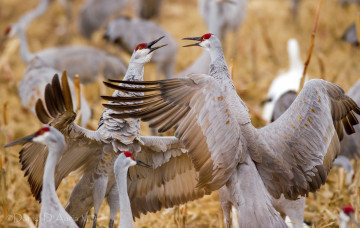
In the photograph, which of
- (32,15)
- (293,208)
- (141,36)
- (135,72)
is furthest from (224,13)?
(293,208)

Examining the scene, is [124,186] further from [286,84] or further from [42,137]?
[286,84]

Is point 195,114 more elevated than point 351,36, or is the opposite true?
point 195,114

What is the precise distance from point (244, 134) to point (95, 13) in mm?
6517

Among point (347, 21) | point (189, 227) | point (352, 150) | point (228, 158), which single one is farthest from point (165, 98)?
point (347, 21)

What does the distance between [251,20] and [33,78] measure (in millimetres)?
5135

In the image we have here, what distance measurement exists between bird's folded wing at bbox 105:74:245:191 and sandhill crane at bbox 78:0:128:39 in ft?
20.9

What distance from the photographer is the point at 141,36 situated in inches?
292

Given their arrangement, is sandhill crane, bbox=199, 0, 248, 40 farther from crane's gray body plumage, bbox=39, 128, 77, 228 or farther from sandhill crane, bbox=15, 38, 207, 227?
crane's gray body plumage, bbox=39, 128, 77, 228

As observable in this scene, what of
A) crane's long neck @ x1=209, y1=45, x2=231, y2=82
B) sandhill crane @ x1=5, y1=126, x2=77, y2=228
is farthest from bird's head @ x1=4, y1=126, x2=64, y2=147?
crane's long neck @ x1=209, y1=45, x2=231, y2=82

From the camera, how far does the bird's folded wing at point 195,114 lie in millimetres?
2908

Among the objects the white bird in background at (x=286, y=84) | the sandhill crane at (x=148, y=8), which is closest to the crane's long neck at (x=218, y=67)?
the white bird in background at (x=286, y=84)

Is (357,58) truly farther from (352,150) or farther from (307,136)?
(307,136)

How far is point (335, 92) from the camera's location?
3406mm

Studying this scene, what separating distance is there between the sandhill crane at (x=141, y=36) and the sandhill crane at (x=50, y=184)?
4.45m
